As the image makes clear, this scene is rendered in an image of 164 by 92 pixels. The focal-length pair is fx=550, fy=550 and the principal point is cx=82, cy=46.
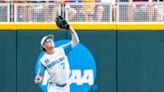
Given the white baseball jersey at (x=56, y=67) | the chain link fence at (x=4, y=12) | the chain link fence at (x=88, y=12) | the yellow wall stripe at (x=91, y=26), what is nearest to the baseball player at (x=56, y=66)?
the white baseball jersey at (x=56, y=67)

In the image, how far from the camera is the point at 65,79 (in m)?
8.50

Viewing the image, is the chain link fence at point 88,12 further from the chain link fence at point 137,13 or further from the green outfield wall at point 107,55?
the green outfield wall at point 107,55

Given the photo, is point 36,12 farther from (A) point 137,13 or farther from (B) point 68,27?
(B) point 68,27

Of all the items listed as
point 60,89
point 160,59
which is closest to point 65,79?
point 60,89

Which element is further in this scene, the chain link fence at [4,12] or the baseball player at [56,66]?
the chain link fence at [4,12]

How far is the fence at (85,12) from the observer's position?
1003 centimetres

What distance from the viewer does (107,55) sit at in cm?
981

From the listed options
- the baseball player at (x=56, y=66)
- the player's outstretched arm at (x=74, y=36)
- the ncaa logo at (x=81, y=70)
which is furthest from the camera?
the ncaa logo at (x=81, y=70)

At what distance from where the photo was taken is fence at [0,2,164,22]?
10.0 metres

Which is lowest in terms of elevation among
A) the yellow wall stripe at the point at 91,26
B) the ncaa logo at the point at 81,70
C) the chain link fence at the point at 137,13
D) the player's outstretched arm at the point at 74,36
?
the ncaa logo at the point at 81,70

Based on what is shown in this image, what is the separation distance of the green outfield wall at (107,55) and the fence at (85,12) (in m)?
0.34

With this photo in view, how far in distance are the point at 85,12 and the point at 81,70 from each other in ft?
3.51

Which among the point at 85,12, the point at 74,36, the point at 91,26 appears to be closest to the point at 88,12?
the point at 85,12

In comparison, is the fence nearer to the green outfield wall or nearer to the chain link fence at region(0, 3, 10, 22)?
the chain link fence at region(0, 3, 10, 22)
